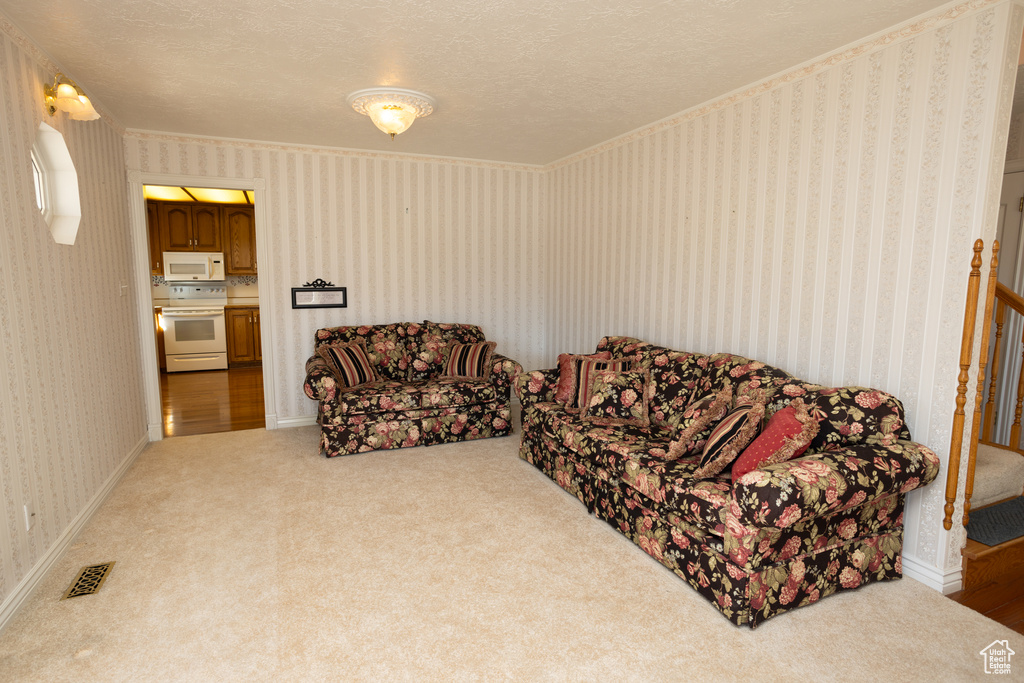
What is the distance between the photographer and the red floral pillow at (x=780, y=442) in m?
2.29

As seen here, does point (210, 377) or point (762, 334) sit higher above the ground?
point (762, 334)

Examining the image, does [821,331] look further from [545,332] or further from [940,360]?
[545,332]

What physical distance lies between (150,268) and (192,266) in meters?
3.26

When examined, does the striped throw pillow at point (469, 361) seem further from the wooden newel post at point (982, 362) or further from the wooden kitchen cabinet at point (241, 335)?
the wooden kitchen cabinet at point (241, 335)

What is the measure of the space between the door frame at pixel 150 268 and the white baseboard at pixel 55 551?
2.67ft

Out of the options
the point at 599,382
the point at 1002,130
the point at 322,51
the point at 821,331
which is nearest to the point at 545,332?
the point at 599,382

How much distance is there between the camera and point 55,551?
262cm

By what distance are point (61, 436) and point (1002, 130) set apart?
453 centimetres

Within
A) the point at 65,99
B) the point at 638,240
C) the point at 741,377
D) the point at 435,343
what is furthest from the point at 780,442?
the point at 65,99

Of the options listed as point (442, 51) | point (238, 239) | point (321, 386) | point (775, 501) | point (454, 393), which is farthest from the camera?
point (238, 239)

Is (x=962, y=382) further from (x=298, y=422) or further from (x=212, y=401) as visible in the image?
(x=212, y=401)

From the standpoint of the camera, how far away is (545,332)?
5973 millimetres

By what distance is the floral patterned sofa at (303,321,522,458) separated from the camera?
4.19 m

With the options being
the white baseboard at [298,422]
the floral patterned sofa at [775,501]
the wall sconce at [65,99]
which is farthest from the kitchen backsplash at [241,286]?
the floral patterned sofa at [775,501]
